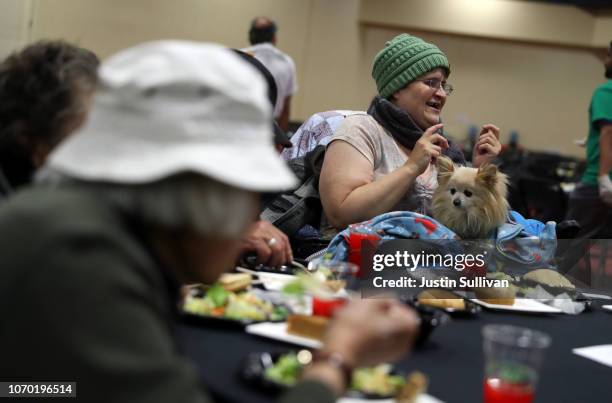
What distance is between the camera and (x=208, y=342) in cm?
154

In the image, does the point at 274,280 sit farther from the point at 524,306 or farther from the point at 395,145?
the point at 395,145

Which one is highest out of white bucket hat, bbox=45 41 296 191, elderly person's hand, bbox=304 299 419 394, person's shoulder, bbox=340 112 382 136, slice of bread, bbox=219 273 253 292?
white bucket hat, bbox=45 41 296 191

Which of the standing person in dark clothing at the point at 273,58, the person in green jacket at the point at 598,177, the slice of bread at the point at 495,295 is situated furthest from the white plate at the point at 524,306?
the standing person in dark clothing at the point at 273,58

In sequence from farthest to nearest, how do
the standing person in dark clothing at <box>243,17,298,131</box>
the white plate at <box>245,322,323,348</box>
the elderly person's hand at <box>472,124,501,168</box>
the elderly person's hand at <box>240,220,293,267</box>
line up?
1. the standing person in dark clothing at <box>243,17,298,131</box>
2. the elderly person's hand at <box>472,124,501,168</box>
3. the elderly person's hand at <box>240,220,293,267</box>
4. the white plate at <box>245,322,323,348</box>

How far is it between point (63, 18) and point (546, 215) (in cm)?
606

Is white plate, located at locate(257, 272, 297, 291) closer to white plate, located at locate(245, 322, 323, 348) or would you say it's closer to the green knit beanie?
white plate, located at locate(245, 322, 323, 348)

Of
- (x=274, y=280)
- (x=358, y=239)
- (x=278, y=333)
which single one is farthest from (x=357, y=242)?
(x=278, y=333)

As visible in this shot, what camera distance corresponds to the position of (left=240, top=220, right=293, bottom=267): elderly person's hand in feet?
7.55

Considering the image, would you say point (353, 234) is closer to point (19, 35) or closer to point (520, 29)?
point (19, 35)

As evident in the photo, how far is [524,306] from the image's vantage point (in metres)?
2.19

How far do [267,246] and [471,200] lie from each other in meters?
0.93

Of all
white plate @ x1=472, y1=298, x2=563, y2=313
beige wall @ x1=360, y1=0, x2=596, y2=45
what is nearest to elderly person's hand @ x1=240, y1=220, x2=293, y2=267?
white plate @ x1=472, y1=298, x2=563, y2=313

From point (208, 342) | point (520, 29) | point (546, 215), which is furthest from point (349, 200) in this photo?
point (520, 29)

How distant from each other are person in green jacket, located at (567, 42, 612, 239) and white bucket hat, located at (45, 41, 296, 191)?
13.1ft
